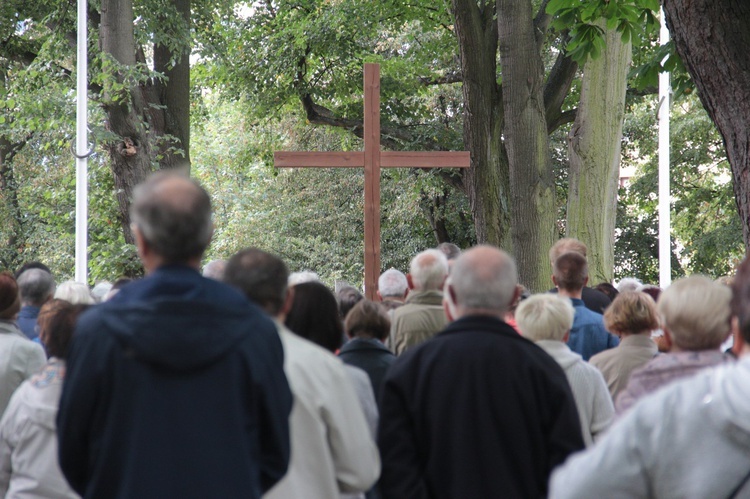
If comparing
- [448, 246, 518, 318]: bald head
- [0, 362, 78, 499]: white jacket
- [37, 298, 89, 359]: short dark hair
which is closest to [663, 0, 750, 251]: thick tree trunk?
[448, 246, 518, 318]: bald head

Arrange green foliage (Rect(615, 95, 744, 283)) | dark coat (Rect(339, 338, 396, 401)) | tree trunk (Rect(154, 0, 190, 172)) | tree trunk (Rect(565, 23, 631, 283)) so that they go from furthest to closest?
green foliage (Rect(615, 95, 744, 283)) < tree trunk (Rect(154, 0, 190, 172)) < tree trunk (Rect(565, 23, 631, 283)) < dark coat (Rect(339, 338, 396, 401))

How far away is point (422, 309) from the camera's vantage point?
18.8 feet

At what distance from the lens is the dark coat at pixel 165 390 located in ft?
8.55

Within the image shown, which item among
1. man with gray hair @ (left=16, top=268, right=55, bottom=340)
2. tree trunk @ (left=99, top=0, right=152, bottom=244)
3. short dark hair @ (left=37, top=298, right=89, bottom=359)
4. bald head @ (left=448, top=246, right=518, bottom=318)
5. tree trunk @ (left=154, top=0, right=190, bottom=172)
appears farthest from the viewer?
tree trunk @ (left=154, top=0, right=190, bottom=172)

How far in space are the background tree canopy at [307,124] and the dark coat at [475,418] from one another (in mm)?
4874

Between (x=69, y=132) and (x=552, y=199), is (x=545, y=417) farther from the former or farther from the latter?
(x=69, y=132)

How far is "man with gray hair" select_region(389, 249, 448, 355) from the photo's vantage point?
5699 mm

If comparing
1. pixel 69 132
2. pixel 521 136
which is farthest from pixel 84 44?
pixel 521 136

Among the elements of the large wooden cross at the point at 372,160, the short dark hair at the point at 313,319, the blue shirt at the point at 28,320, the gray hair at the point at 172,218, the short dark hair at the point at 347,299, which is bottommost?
the blue shirt at the point at 28,320

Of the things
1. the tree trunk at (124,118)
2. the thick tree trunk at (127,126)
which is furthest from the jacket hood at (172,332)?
the tree trunk at (124,118)

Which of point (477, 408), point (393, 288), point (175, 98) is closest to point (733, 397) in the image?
point (477, 408)

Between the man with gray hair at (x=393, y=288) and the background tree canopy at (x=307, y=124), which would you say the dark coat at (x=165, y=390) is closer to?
the man with gray hair at (x=393, y=288)

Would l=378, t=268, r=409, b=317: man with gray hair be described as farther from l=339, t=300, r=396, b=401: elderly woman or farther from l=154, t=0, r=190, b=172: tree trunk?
l=154, t=0, r=190, b=172: tree trunk

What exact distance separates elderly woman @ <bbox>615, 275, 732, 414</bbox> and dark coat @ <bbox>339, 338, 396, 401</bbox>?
1440 millimetres
